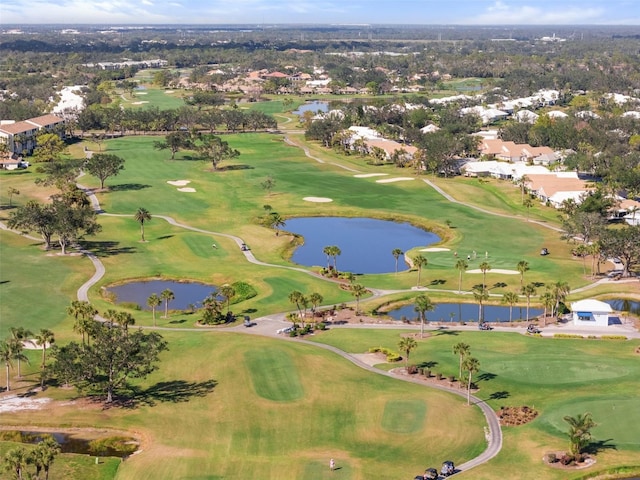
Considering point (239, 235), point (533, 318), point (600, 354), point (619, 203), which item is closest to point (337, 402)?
point (600, 354)

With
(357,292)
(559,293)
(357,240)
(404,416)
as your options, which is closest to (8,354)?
(404,416)

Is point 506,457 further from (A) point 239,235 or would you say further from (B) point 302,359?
(A) point 239,235

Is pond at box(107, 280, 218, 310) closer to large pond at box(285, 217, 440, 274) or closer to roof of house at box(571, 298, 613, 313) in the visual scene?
large pond at box(285, 217, 440, 274)

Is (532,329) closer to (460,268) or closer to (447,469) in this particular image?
(460,268)

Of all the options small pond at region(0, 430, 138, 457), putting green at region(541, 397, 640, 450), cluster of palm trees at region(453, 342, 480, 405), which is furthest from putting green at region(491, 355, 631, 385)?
small pond at region(0, 430, 138, 457)

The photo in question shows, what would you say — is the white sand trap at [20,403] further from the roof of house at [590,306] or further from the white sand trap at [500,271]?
the white sand trap at [500,271]
